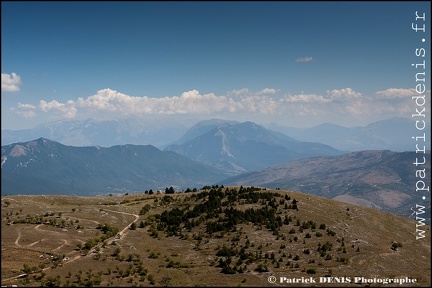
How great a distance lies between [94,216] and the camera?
314 feet

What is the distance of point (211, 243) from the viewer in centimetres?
7881

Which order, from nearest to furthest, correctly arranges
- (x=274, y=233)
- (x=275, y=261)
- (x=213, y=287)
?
(x=213, y=287) → (x=275, y=261) → (x=274, y=233)

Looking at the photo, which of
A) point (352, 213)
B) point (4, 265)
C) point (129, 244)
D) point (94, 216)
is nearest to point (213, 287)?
point (129, 244)

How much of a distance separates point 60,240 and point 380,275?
216ft

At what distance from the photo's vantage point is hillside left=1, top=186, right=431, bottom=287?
57875 mm

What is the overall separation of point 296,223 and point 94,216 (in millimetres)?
57288

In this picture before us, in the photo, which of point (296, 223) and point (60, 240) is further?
point (296, 223)

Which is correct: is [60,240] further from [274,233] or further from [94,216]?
[274,233]

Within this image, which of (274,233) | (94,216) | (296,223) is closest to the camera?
(274,233)

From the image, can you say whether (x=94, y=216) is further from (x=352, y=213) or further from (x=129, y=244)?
(x=352, y=213)

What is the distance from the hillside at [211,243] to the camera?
57875 mm

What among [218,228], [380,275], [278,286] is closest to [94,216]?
[218,228]

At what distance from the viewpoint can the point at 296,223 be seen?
88.7 meters

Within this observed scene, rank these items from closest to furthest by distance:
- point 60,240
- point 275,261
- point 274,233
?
Answer: point 275,261, point 60,240, point 274,233
